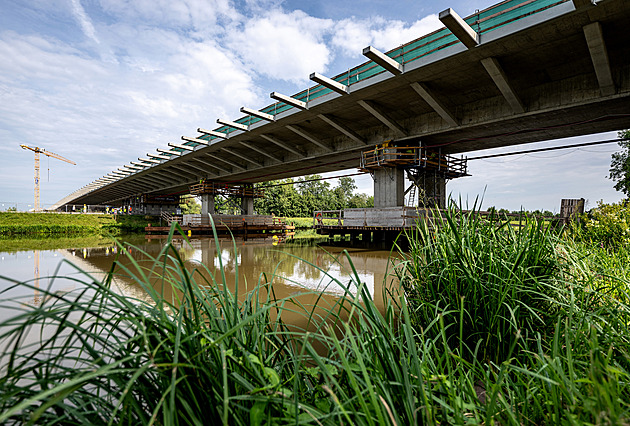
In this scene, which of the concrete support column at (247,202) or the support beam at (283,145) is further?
the concrete support column at (247,202)

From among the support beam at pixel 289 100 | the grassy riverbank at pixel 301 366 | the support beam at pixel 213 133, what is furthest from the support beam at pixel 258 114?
the grassy riverbank at pixel 301 366

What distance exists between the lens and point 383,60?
30.8 ft

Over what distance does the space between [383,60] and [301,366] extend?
32.4ft

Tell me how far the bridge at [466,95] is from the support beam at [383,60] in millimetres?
36

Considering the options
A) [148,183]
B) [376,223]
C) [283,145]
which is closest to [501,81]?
[376,223]

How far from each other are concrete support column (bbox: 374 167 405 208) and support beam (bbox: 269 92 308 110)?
4.57 m

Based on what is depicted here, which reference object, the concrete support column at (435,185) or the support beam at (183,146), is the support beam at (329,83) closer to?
the concrete support column at (435,185)

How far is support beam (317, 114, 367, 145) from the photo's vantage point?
13.3 m

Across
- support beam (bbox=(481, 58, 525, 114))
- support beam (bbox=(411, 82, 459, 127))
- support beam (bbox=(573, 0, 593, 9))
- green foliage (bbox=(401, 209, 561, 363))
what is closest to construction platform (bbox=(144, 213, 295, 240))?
support beam (bbox=(411, 82, 459, 127))

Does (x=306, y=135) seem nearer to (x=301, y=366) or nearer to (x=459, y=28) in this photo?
(x=459, y=28)

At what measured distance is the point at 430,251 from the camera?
2.38 meters

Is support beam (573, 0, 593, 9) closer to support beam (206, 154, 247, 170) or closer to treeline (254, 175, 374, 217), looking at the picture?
support beam (206, 154, 247, 170)

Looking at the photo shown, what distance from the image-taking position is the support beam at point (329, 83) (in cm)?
1055

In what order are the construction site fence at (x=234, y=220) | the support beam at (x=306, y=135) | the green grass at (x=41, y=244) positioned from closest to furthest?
the green grass at (x=41, y=244) < the support beam at (x=306, y=135) < the construction site fence at (x=234, y=220)
